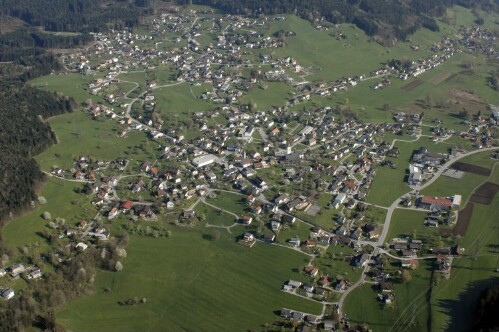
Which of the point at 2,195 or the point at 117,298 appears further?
the point at 2,195

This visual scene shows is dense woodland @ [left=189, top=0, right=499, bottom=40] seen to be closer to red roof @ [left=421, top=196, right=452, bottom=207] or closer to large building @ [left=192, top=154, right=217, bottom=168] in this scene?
large building @ [left=192, top=154, right=217, bottom=168]

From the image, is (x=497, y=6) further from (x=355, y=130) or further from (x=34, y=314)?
(x=34, y=314)

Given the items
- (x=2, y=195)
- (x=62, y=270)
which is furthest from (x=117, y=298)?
(x=2, y=195)

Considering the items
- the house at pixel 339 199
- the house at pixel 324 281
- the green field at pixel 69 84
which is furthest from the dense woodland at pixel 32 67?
the house at pixel 339 199

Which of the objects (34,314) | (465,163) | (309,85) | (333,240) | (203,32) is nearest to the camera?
(34,314)

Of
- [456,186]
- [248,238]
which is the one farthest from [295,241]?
[456,186]

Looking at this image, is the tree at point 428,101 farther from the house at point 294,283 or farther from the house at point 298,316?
the house at point 298,316

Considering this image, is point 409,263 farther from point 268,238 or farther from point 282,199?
point 282,199
